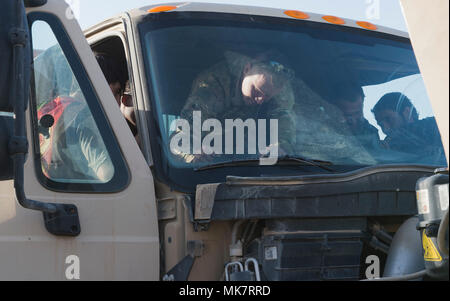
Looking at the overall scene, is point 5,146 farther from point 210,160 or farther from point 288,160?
point 288,160

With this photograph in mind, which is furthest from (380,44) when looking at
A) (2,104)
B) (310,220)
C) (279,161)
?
(2,104)

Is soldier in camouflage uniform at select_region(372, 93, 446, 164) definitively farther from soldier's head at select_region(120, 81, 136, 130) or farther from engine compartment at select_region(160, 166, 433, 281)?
soldier's head at select_region(120, 81, 136, 130)

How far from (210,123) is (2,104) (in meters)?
1.08

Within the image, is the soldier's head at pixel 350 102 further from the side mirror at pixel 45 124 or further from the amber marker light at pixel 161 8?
the side mirror at pixel 45 124

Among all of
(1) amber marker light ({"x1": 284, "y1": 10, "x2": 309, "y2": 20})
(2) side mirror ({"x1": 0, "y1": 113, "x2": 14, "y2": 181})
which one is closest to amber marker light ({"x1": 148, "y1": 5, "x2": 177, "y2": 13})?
(1) amber marker light ({"x1": 284, "y1": 10, "x2": 309, "y2": 20})

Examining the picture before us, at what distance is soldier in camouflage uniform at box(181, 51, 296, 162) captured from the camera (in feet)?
11.0

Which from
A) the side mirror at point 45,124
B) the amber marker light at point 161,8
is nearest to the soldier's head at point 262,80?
the amber marker light at point 161,8

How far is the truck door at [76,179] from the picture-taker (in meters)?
2.86

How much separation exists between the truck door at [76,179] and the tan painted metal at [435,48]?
1407 millimetres

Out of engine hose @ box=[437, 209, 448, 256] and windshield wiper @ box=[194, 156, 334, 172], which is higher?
windshield wiper @ box=[194, 156, 334, 172]

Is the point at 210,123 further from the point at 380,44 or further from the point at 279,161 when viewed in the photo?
the point at 380,44

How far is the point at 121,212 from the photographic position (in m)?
3.02

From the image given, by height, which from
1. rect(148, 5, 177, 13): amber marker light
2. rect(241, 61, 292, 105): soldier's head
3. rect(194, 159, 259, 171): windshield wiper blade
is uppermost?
rect(148, 5, 177, 13): amber marker light

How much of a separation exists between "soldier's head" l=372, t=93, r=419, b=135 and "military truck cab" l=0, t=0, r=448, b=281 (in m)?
0.03
